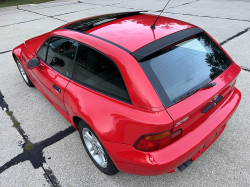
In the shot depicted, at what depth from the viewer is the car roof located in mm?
1882

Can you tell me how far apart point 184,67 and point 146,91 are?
0.53m

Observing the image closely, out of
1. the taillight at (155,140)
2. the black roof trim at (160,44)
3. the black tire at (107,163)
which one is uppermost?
the black roof trim at (160,44)

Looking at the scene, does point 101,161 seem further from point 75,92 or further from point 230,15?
point 230,15

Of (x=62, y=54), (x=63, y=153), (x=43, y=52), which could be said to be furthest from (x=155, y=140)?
(x=43, y=52)

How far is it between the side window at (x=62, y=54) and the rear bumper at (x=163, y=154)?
112cm

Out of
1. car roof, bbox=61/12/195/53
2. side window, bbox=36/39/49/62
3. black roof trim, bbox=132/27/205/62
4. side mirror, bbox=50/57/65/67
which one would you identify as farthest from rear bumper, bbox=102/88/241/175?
side window, bbox=36/39/49/62

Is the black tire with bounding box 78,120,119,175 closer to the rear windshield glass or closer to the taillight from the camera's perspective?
the taillight

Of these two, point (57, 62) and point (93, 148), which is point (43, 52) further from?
point (93, 148)

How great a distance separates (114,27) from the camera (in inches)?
87.6

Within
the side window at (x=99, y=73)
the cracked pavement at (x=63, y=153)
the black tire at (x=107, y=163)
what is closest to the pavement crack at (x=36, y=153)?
the cracked pavement at (x=63, y=153)

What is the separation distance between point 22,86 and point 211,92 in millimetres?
Answer: 3906

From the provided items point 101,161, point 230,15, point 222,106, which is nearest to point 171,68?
point 222,106

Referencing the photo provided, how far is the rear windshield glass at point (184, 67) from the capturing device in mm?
1688

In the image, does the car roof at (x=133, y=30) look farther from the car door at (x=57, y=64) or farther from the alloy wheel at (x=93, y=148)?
the alloy wheel at (x=93, y=148)
